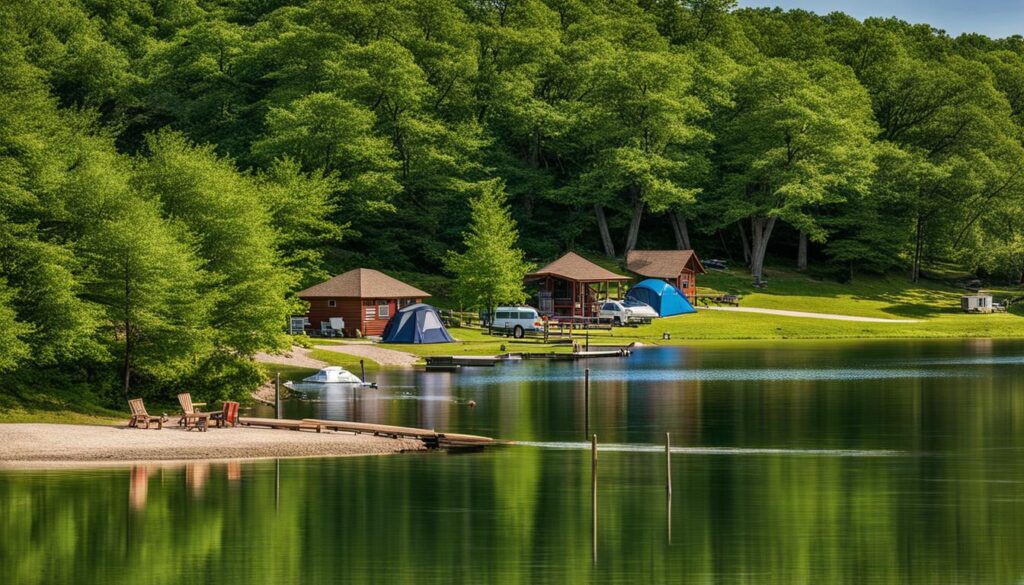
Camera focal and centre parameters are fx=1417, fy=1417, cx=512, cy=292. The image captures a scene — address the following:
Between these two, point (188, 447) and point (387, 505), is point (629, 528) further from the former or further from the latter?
point (188, 447)

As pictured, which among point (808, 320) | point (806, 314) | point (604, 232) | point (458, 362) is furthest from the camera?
point (604, 232)

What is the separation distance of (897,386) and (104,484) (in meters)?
41.9

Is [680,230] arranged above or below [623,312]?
above

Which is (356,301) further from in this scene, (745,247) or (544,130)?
(745,247)

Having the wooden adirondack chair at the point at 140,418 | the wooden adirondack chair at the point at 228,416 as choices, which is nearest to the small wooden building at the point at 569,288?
the wooden adirondack chair at the point at 228,416

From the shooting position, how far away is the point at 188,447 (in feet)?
146

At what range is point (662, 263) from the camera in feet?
387

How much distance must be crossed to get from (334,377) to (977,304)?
2747 inches

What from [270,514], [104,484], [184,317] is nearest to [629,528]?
[270,514]

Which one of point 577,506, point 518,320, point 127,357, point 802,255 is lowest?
point 577,506

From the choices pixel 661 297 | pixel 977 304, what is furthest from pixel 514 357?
pixel 977 304

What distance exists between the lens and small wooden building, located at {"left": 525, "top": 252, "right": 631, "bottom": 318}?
109 metres

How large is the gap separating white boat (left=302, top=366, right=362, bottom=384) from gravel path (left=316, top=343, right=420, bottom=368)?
12.0 meters

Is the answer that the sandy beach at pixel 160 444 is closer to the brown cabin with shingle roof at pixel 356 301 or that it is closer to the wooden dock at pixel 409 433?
the wooden dock at pixel 409 433
